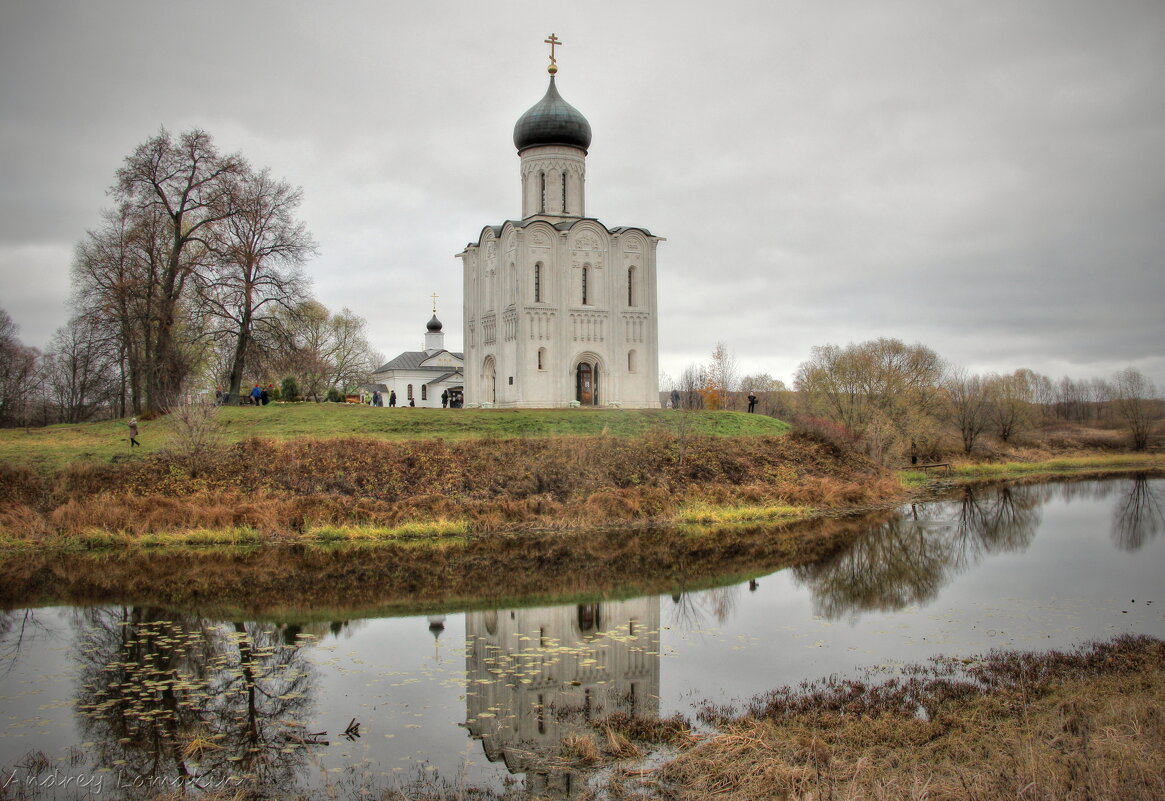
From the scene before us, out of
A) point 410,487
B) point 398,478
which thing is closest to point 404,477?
point 398,478

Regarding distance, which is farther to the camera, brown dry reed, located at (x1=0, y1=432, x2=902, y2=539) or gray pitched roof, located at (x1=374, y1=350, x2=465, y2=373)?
gray pitched roof, located at (x1=374, y1=350, x2=465, y2=373)

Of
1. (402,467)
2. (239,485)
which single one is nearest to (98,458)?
(239,485)

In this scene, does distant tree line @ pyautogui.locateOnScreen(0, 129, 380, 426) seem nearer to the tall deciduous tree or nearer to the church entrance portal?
the tall deciduous tree

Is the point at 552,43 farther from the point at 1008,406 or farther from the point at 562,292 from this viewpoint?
the point at 1008,406

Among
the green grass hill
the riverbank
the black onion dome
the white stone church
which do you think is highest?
the black onion dome

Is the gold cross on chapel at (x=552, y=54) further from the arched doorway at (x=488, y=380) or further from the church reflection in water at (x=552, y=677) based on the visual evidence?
the church reflection in water at (x=552, y=677)

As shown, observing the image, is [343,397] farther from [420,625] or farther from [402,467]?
[420,625]

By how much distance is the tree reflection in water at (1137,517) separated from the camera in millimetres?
19406

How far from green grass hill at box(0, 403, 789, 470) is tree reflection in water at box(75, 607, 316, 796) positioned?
41.9ft

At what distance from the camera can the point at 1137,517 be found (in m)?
23.8

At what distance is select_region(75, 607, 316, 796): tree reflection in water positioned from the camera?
21.8 ft

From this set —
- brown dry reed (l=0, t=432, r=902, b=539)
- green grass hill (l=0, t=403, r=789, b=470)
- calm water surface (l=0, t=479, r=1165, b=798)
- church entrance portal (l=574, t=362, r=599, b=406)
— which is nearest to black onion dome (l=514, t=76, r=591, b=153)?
church entrance portal (l=574, t=362, r=599, b=406)

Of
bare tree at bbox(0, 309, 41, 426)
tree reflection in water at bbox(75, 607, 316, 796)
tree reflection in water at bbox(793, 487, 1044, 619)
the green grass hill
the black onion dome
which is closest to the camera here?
tree reflection in water at bbox(75, 607, 316, 796)

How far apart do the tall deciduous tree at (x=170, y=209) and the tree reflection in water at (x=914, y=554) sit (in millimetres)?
23113
